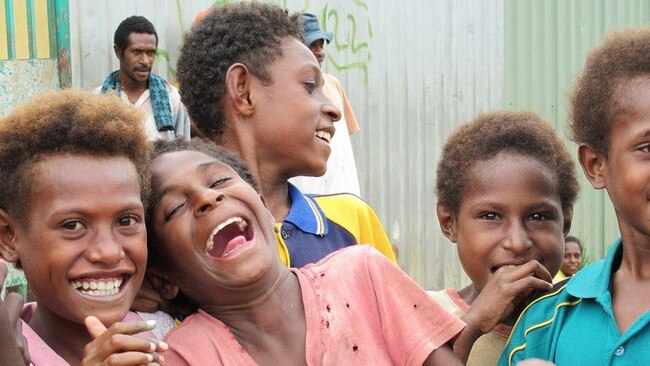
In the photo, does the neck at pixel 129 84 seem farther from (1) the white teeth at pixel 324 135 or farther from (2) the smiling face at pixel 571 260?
(1) the white teeth at pixel 324 135

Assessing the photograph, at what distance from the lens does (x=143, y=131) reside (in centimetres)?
294

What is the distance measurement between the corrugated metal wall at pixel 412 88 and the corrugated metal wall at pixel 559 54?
0.22m

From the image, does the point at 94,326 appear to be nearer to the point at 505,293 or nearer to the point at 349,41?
the point at 505,293

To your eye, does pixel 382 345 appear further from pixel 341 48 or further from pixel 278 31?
pixel 341 48

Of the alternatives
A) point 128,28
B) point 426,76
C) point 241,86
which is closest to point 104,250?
point 241,86

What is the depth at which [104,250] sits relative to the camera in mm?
2652

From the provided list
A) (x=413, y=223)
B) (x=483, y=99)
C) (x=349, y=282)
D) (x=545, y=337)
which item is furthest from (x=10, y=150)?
(x=483, y=99)

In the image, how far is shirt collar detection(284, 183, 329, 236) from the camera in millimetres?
3311

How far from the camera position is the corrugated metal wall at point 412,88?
7.70 m

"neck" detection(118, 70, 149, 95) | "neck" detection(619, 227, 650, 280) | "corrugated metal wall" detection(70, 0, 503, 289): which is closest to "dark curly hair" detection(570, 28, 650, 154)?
"neck" detection(619, 227, 650, 280)

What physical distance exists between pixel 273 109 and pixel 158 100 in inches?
124

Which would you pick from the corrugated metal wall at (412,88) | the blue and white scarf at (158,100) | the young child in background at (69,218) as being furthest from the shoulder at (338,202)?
the corrugated metal wall at (412,88)

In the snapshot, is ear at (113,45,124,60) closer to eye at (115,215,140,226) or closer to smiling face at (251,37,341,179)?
smiling face at (251,37,341,179)

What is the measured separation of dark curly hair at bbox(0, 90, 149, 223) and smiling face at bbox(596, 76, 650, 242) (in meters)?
1.24
